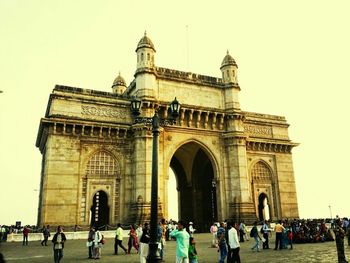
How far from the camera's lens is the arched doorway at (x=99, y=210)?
30078 mm

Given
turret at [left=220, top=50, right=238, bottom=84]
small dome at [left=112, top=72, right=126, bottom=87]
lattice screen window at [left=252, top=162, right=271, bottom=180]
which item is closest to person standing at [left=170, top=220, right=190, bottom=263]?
turret at [left=220, top=50, right=238, bottom=84]

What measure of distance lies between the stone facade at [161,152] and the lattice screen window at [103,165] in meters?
0.08

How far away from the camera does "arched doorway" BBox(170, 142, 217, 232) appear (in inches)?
1430

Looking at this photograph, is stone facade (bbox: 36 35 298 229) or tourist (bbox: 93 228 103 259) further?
stone facade (bbox: 36 35 298 229)

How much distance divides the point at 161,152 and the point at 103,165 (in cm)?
503

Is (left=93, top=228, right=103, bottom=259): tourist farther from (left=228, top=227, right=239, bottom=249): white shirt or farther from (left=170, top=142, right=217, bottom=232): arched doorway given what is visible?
(left=170, top=142, right=217, bottom=232): arched doorway

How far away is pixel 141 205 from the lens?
25.8 m

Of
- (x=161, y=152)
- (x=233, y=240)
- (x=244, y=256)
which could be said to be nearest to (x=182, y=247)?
(x=233, y=240)

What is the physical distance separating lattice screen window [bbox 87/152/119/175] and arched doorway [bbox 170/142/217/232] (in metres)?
10.2

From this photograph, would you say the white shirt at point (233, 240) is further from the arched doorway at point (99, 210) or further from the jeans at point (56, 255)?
the arched doorway at point (99, 210)

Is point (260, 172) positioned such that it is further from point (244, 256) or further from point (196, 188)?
point (244, 256)

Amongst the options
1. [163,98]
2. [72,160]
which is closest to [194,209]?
[163,98]

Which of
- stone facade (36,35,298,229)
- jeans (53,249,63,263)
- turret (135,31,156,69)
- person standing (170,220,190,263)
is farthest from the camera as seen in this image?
turret (135,31,156,69)

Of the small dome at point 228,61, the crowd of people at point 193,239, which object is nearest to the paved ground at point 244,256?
the crowd of people at point 193,239
